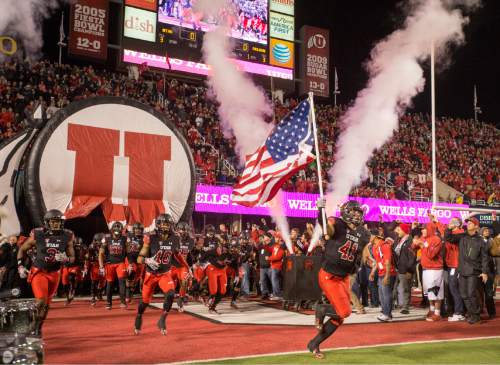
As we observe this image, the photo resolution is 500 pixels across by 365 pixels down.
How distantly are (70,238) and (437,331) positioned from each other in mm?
6961

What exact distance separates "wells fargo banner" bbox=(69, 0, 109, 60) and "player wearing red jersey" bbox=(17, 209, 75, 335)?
77.5 feet

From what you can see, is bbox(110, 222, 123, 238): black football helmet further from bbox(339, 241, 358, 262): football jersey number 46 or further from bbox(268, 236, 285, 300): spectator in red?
bbox(339, 241, 358, 262): football jersey number 46

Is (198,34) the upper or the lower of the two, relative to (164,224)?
upper

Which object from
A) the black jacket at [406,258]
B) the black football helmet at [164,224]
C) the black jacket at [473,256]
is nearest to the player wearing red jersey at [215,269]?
the black football helmet at [164,224]

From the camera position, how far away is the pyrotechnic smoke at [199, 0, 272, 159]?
26172 millimetres

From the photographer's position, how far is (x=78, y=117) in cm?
1839

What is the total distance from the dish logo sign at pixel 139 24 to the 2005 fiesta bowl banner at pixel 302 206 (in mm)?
12130

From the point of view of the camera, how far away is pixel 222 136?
27.5 metres

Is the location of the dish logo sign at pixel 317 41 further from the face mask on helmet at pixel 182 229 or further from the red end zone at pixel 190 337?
the red end zone at pixel 190 337

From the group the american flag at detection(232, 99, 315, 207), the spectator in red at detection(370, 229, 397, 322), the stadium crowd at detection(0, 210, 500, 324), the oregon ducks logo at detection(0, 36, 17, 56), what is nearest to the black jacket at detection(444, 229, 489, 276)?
the stadium crowd at detection(0, 210, 500, 324)

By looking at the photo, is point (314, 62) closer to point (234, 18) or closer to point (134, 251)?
point (234, 18)

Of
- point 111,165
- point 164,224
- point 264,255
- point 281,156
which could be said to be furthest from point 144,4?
point 164,224

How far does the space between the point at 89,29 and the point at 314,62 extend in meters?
15.5

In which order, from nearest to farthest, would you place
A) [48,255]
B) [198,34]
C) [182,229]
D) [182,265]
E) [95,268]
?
[48,255] → [182,265] → [182,229] → [95,268] → [198,34]
